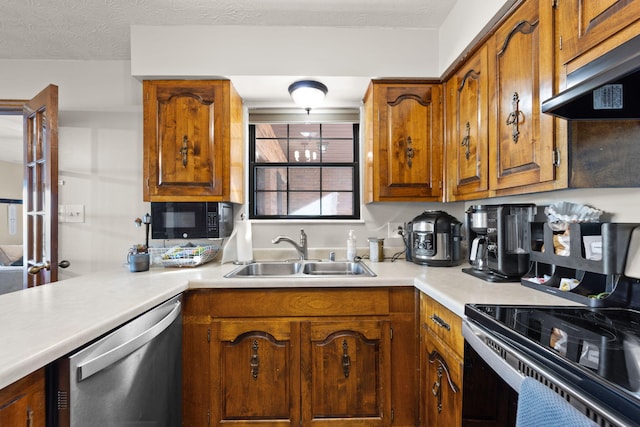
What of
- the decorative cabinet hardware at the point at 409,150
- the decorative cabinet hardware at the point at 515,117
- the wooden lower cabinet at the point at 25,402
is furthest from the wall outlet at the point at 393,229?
the wooden lower cabinet at the point at 25,402

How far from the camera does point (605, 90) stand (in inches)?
36.7

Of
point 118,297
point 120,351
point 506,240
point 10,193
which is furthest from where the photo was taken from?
point 10,193

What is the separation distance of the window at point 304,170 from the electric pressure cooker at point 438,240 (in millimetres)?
638

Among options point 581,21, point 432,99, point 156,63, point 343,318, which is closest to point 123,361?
point 343,318

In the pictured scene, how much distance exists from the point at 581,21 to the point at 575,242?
2.41 feet

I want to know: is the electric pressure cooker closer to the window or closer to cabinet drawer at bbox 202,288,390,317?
cabinet drawer at bbox 202,288,390,317

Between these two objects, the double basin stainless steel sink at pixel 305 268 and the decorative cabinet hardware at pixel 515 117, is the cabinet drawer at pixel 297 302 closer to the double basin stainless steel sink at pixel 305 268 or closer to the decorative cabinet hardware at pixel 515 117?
the double basin stainless steel sink at pixel 305 268

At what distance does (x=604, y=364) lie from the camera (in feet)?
2.03

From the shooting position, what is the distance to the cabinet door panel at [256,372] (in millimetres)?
1495

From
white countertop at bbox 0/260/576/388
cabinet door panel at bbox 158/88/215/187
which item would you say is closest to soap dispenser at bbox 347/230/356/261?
white countertop at bbox 0/260/576/388

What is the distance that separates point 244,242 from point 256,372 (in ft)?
2.69

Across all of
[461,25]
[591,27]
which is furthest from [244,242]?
[591,27]

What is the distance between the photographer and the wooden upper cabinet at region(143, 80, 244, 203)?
184 cm

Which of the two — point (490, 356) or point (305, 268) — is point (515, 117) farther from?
point (305, 268)
